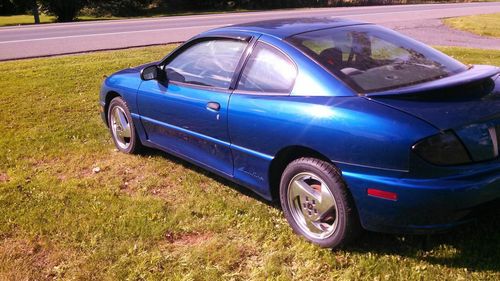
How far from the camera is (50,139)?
614 centimetres

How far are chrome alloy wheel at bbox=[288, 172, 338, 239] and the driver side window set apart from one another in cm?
103

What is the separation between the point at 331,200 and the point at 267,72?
41.9 inches

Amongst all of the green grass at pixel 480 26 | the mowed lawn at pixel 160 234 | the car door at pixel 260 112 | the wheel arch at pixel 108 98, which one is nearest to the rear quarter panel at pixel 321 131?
the car door at pixel 260 112

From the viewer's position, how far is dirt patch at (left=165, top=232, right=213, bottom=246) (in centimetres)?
365

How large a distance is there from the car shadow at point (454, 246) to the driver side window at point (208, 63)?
1.60 metres

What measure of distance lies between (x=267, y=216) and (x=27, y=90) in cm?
617

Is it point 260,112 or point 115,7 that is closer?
point 260,112

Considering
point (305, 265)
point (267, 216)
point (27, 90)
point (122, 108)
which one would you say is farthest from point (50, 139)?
point (305, 265)

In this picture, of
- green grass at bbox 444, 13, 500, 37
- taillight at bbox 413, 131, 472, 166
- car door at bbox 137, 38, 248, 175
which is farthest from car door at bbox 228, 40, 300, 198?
green grass at bbox 444, 13, 500, 37

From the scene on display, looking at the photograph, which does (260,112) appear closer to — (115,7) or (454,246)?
(454,246)

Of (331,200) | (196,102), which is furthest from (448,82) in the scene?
(196,102)

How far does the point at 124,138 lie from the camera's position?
5.56 meters

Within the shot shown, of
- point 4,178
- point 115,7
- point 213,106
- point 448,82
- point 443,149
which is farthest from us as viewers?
point 115,7

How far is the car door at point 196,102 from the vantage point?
4008 millimetres
